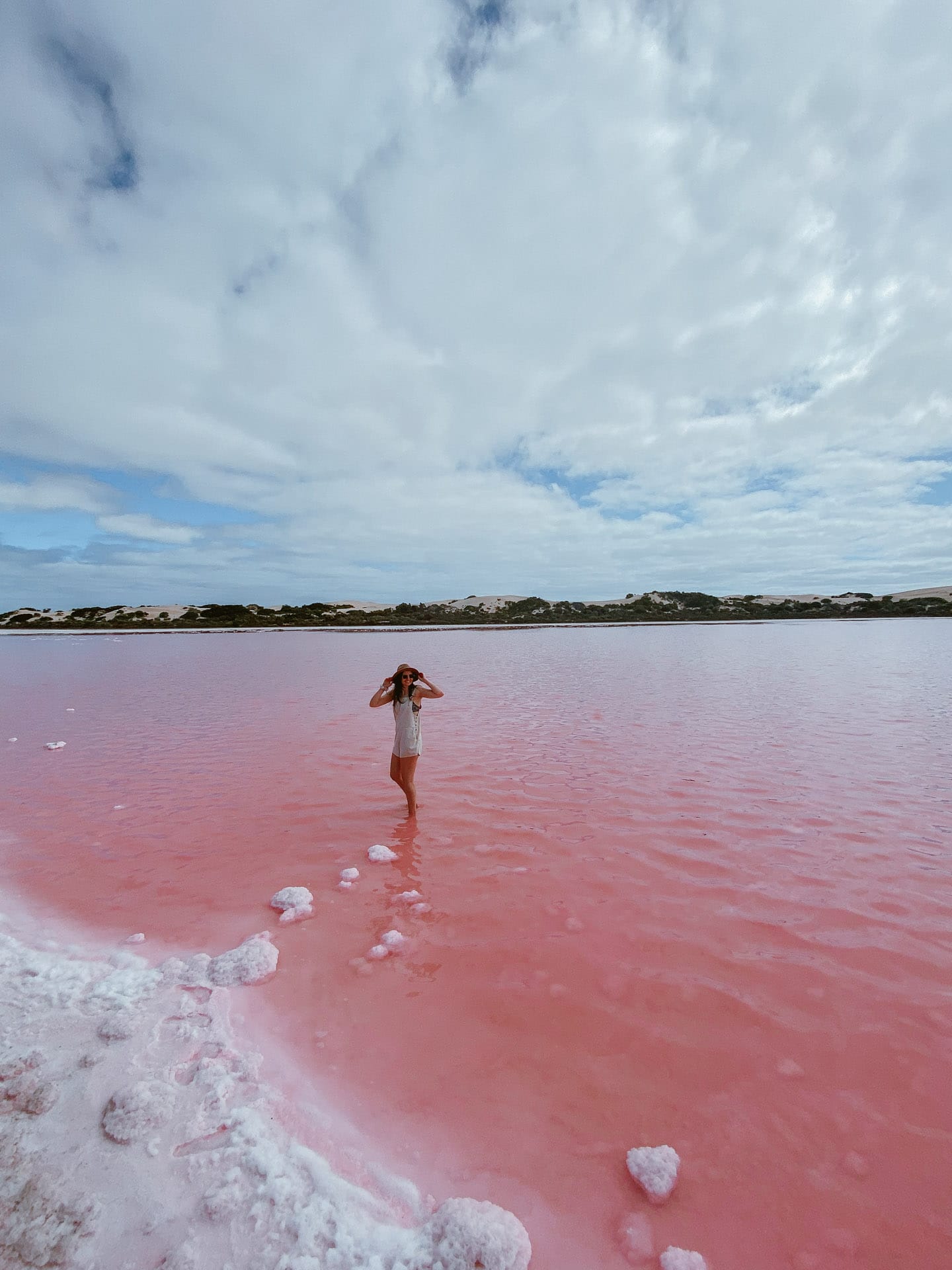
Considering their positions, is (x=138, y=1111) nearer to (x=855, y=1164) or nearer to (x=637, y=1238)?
(x=637, y=1238)

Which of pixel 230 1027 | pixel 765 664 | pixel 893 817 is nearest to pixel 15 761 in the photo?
pixel 230 1027

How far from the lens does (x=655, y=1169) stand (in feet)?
8.76

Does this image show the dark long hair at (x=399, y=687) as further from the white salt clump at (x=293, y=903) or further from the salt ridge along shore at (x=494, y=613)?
the salt ridge along shore at (x=494, y=613)

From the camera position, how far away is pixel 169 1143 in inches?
109

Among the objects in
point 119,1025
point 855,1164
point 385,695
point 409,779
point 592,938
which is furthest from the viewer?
point 385,695

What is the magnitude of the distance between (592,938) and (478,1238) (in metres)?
2.45

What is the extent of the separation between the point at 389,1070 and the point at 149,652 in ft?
115

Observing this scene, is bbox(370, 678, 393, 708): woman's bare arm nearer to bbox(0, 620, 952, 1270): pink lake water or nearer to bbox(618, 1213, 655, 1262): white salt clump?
bbox(0, 620, 952, 1270): pink lake water

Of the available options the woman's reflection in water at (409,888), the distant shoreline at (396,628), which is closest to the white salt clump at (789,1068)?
the woman's reflection in water at (409,888)

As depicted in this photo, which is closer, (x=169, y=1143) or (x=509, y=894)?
(x=169, y=1143)

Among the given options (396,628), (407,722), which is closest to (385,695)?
(407,722)

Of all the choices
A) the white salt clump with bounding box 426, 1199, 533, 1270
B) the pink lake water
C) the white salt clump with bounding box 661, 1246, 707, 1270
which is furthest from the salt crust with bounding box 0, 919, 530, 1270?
the white salt clump with bounding box 661, 1246, 707, 1270

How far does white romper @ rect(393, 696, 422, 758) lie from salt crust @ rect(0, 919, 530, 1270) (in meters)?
3.88

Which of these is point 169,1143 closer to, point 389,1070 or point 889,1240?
point 389,1070
